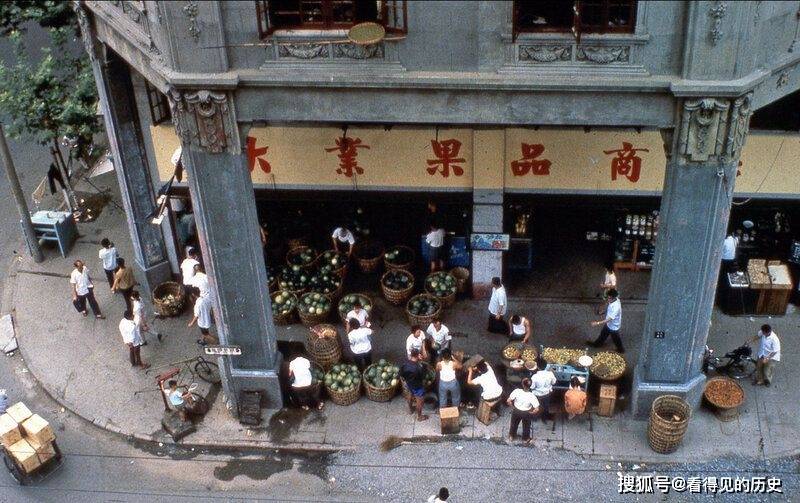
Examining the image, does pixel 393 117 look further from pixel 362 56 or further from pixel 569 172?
pixel 569 172

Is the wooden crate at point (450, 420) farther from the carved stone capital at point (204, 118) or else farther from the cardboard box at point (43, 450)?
the cardboard box at point (43, 450)

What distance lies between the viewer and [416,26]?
15820 millimetres

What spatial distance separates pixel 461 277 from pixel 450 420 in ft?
18.6

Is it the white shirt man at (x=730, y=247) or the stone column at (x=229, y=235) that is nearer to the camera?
the stone column at (x=229, y=235)

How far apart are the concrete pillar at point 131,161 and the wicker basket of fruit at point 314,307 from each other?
4.63 meters

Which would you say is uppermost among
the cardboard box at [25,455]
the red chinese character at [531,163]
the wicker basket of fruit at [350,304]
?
the red chinese character at [531,163]

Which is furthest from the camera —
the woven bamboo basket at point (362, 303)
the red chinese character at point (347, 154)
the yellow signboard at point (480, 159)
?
the woven bamboo basket at point (362, 303)

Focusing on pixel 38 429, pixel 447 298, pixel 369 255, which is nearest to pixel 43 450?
pixel 38 429

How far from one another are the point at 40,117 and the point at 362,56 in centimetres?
1335

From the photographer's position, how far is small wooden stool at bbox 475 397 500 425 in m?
20.0

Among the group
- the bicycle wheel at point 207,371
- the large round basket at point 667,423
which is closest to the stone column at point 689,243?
the large round basket at point 667,423

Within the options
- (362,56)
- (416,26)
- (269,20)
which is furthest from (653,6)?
(269,20)

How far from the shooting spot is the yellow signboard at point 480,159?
2153 centimetres

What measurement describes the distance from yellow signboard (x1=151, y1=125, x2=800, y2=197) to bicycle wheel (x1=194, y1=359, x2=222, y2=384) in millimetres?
4975
